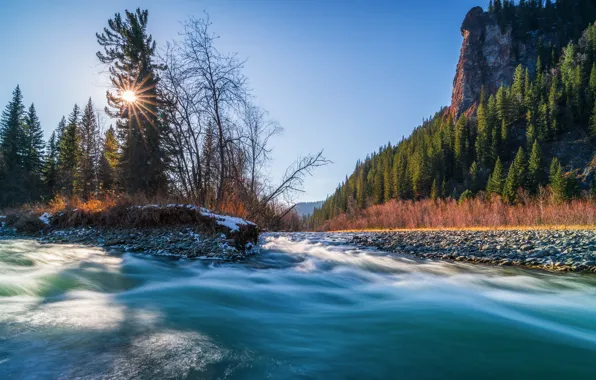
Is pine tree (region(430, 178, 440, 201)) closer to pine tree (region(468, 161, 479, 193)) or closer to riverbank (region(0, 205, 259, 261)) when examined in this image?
pine tree (region(468, 161, 479, 193))

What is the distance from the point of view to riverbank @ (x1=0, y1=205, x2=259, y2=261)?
669 cm

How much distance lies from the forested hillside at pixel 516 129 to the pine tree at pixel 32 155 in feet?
162

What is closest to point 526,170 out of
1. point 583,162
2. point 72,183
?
point 583,162

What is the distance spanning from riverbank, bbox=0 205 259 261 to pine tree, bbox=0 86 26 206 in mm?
27012

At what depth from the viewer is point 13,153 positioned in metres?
32.1

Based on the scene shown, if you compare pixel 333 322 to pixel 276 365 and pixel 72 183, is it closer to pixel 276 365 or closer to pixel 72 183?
pixel 276 365

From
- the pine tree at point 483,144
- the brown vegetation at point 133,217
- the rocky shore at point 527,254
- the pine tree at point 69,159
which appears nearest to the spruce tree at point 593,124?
→ the pine tree at point 483,144

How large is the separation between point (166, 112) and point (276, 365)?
1122cm

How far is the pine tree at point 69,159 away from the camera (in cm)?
3231

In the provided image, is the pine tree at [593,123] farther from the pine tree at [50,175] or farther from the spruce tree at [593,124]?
the pine tree at [50,175]

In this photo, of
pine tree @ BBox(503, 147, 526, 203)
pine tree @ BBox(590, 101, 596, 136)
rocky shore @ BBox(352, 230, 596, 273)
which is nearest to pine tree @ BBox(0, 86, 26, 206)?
rocky shore @ BBox(352, 230, 596, 273)

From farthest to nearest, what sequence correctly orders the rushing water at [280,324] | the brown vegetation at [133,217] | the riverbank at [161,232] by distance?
the brown vegetation at [133,217] → the riverbank at [161,232] → the rushing water at [280,324]

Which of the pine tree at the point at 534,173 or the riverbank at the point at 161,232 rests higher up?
the pine tree at the point at 534,173

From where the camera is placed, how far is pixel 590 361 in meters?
2.19
